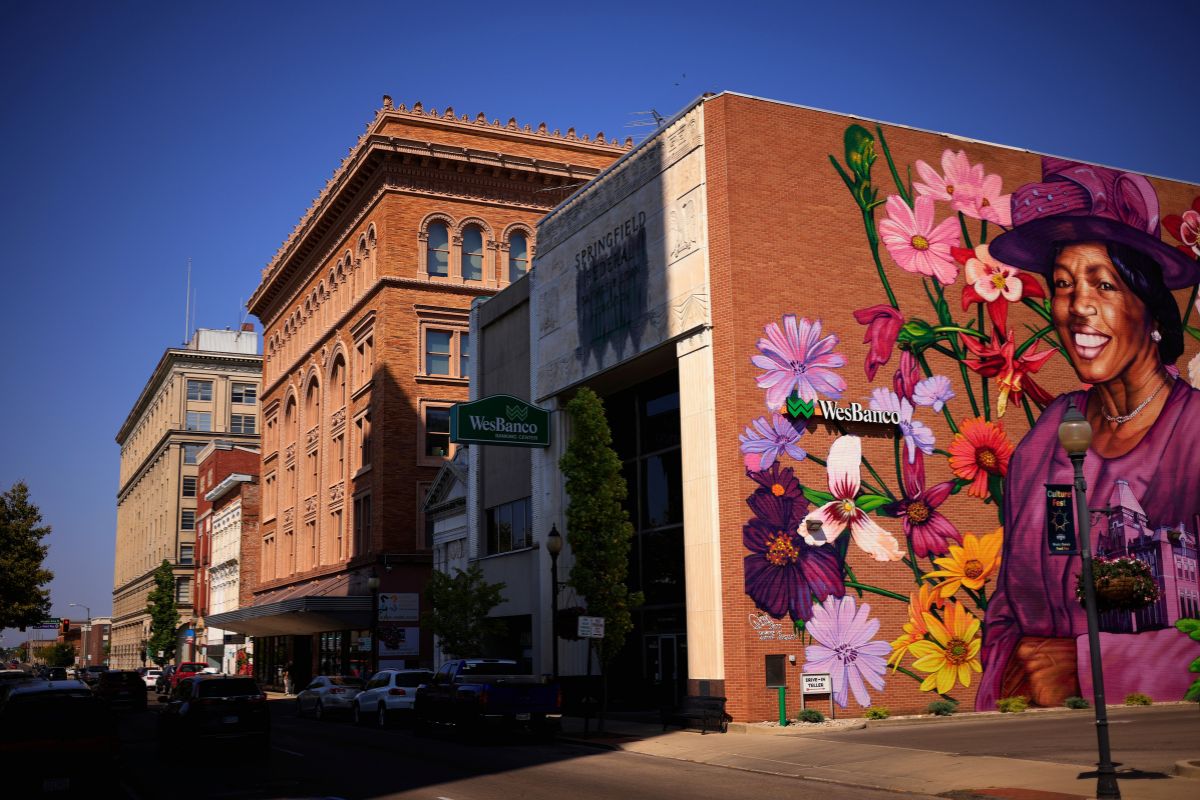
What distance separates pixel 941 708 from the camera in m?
30.1

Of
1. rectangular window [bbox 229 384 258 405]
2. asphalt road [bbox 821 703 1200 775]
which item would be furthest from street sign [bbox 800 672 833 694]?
rectangular window [bbox 229 384 258 405]

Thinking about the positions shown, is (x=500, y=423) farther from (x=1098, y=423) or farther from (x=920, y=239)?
(x=1098, y=423)

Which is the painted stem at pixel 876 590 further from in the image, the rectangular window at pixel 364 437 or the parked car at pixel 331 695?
the rectangular window at pixel 364 437

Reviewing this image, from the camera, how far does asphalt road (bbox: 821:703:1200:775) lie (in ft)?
66.6

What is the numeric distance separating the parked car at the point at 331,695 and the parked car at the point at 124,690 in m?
13.6

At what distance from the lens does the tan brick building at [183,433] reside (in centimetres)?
12900

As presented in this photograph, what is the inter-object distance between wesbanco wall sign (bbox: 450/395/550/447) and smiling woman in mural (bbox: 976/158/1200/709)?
49.7 ft

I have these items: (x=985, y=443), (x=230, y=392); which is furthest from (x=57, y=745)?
(x=230, y=392)

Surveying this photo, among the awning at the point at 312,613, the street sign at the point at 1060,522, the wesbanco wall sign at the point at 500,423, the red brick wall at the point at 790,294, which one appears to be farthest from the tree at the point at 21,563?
the street sign at the point at 1060,522

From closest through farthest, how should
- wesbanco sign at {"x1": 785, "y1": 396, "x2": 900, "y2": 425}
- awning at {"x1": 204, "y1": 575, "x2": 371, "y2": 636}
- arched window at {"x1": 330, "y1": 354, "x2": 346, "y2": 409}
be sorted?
1. wesbanco sign at {"x1": 785, "y1": 396, "x2": 900, "y2": 425}
2. awning at {"x1": 204, "y1": 575, "x2": 371, "y2": 636}
3. arched window at {"x1": 330, "y1": 354, "x2": 346, "y2": 409}

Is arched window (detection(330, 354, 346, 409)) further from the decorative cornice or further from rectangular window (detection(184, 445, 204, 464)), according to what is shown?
rectangular window (detection(184, 445, 204, 464))

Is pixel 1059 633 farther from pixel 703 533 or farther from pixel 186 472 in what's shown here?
pixel 186 472

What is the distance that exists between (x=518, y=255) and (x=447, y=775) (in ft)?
144

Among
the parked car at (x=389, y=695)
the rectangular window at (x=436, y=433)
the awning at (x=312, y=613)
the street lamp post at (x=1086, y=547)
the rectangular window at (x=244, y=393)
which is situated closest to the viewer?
the street lamp post at (x=1086, y=547)
